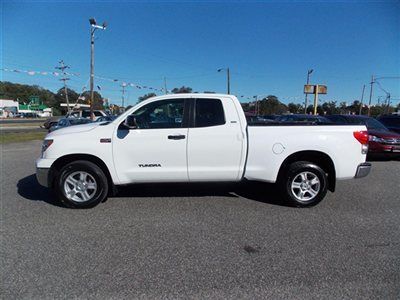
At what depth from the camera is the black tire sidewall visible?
487 cm

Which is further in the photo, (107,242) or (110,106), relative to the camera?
(110,106)

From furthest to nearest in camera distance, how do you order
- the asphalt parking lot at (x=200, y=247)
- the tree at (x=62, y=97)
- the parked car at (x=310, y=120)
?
1. the tree at (x=62, y=97)
2. the parked car at (x=310, y=120)
3. the asphalt parking lot at (x=200, y=247)

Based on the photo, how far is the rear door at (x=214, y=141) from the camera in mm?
4707

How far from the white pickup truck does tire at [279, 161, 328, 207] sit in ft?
0.05

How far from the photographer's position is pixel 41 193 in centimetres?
566

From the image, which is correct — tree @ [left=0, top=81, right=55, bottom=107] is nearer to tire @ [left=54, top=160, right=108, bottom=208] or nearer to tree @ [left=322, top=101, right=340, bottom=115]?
tree @ [left=322, top=101, right=340, bottom=115]

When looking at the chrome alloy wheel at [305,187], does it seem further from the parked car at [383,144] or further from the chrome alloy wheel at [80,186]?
Answer: the parked car at [383,144]

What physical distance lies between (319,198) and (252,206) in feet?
3.88

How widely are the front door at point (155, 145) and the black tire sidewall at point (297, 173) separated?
69.8 inches

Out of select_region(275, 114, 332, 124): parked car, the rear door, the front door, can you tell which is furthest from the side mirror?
select_region(275, 114, 332, 124): parked car

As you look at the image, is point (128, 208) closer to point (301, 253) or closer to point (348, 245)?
point (301, 253)

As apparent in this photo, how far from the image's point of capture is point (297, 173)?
4887mm

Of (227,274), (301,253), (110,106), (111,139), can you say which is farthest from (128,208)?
(110,106)

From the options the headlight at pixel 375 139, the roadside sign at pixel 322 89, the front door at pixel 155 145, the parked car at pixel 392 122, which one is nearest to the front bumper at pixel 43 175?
the front door at pixel 155 145
